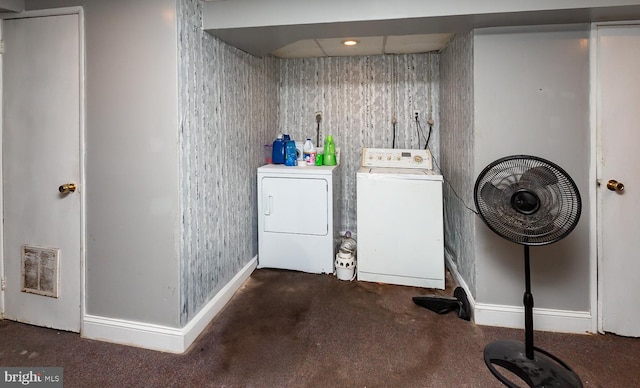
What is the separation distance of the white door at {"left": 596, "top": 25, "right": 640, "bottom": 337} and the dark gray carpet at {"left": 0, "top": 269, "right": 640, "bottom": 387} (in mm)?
231

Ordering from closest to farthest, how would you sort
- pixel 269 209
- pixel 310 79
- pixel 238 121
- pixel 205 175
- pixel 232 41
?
pixel 205 175
pixel 232 41
pixel 238 121
pixel 269 209
pixel 310 79

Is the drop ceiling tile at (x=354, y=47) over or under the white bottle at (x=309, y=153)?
over

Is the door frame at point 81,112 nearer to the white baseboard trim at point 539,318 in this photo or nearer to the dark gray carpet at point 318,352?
the dark gray carpet at point 318,352

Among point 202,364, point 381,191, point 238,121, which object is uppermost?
point 238,121

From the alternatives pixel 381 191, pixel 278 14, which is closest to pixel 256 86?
pixel 278 14

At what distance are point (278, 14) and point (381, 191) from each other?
4.93 feet

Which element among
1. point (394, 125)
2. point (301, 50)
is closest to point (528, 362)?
point (394, 125)

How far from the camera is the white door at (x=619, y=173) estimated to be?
199 cm

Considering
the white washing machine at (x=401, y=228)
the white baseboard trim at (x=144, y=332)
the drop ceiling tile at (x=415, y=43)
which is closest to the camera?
the white baseboard trim at (x=144, y=332)

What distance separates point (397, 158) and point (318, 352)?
195 cm

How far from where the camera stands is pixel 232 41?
2416 millimetres

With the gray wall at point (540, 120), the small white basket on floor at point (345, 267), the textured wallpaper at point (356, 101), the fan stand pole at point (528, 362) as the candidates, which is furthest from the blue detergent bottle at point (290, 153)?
the fan stand pole at point (528, 362)

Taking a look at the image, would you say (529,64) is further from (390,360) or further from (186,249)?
(186,249)

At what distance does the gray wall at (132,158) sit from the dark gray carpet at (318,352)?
0.89 ft
